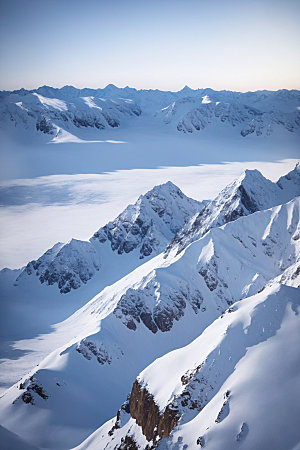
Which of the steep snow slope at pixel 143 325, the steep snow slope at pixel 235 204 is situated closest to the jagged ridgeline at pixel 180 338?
the steep snow slope at pixel 143 325

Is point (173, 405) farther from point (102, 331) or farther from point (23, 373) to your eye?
point (23, 373)

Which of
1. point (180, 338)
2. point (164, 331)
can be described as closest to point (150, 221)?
point (164, 331)

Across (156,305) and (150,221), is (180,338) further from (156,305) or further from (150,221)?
(150,221)

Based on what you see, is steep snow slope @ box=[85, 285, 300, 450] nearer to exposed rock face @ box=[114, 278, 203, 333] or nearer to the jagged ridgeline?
the jagged ridgeline

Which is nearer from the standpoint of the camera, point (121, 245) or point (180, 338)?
point (180, 338)

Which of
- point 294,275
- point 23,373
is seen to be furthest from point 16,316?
point 294,275

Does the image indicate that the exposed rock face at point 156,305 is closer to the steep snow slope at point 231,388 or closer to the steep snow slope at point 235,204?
the steep snow slope at point 235,204

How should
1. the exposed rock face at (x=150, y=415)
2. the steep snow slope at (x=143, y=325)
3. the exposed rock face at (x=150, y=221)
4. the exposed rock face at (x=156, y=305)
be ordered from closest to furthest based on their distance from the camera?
→ 1. the exposed rock face at (x=150, y=415)
2. the steep snow slope at (x=143, y=325)
3. the exposed rock face at (x=156, y=305)
4. the exposed rock face at (x=150, y=221)
